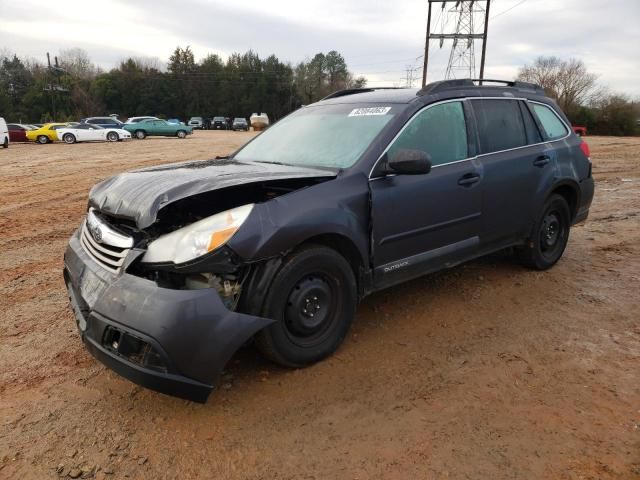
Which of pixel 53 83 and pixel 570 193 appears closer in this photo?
pixel 570 193

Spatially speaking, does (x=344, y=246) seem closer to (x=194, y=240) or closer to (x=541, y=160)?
(x=194, y=240)

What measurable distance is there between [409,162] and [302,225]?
2.91 ft

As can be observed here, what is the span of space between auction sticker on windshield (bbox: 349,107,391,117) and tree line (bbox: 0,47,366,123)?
214ft

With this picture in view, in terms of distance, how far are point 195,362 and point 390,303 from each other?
2.12m

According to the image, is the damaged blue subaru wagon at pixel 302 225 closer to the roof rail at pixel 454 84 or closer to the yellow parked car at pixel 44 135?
the roof rail at pixel 454 84

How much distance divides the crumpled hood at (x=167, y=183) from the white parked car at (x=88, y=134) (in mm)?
29714

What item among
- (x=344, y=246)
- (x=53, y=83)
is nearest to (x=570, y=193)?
(x=344, y=246)

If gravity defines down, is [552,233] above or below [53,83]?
below

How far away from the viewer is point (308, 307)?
2971 millimetres

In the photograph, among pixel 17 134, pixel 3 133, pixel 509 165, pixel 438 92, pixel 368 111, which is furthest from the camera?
pixel 17 134

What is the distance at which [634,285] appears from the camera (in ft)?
14.9

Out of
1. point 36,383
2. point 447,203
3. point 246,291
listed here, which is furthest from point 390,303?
point 36,383

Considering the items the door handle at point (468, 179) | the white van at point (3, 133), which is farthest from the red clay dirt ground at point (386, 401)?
the white van at point (3, 133)

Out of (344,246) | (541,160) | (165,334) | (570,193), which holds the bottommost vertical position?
(165,334)
